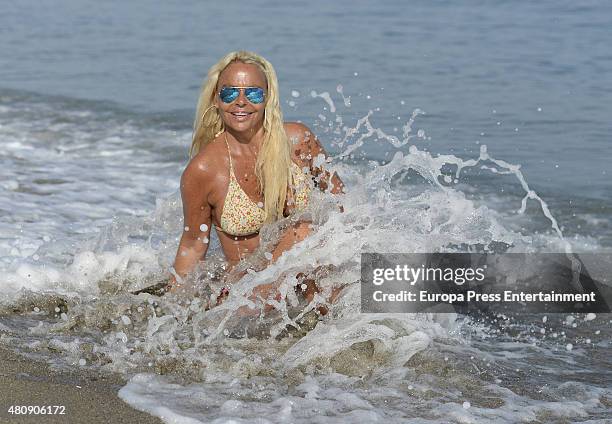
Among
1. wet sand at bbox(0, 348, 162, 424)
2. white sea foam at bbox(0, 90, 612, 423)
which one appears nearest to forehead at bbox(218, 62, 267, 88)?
white sea foam at bbox(0, 90, 612, 423)

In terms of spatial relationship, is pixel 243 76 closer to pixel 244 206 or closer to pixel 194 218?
pixel 244 206

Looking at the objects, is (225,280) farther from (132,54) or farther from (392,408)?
(132,54)

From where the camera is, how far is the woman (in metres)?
5.39

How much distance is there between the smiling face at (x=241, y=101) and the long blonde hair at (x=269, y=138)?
1.5 inches

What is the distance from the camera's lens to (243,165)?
5512mm

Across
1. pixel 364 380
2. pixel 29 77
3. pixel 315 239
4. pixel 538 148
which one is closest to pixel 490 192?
pixel 538 148

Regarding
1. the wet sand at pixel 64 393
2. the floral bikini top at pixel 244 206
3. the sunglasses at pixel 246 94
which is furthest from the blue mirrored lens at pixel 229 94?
the wet sand at pixel 64 393

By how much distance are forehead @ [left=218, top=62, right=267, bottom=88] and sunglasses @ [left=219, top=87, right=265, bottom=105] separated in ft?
0.09

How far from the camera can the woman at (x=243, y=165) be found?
212 inches

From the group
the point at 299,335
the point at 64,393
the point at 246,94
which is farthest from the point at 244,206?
the point at 64,393

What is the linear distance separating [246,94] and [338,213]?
816 mm

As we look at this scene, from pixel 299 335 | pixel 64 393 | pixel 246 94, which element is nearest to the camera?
pixel 64 393

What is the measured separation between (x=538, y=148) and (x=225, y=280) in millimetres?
5152

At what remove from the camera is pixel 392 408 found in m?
4.50
